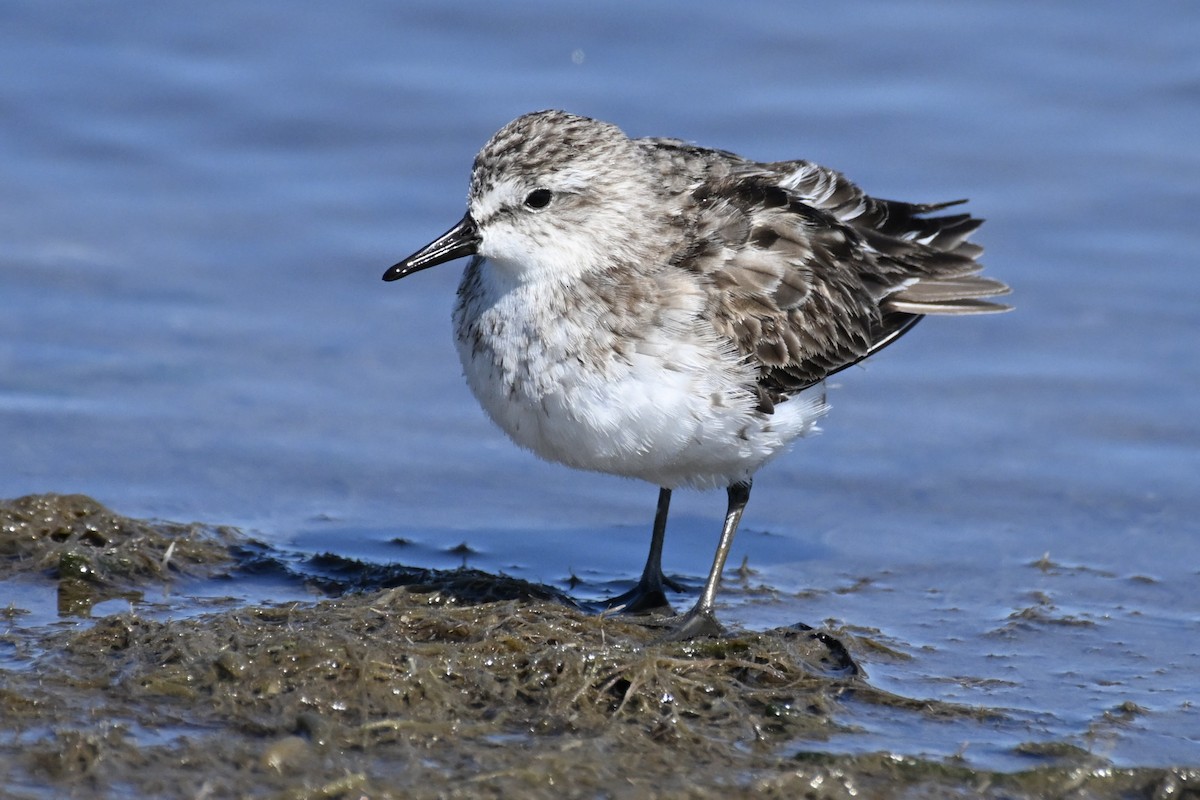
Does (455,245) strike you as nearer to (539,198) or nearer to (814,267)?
(539,198)

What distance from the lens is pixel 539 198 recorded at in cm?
730

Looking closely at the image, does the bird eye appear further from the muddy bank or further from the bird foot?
the bird foot

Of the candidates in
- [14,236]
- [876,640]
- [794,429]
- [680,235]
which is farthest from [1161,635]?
[14,236]

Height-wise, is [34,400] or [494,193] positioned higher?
[494,193]

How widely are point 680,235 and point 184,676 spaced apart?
2.82 m

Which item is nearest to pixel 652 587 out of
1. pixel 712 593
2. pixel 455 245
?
pixel 712 593

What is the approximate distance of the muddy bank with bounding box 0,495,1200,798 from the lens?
5.47 meters

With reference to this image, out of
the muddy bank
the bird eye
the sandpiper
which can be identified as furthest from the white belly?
the muddy bank

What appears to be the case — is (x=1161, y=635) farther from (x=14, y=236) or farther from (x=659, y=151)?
(x=14, y=236)

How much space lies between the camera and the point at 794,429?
25.0ft

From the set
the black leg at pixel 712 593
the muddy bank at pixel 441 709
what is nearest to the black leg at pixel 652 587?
the black leg at pixel 712 593

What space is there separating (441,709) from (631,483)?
351 centimetres

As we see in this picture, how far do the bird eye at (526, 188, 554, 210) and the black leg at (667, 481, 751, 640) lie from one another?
1.59m

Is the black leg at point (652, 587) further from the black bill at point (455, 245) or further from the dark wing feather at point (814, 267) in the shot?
the black bill at point (455, 245)
